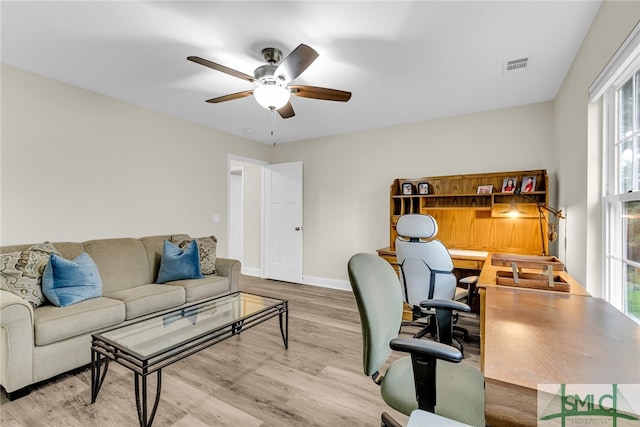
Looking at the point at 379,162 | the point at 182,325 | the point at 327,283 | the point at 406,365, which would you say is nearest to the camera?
the point at 406,365

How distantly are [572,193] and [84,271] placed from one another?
4159 mm

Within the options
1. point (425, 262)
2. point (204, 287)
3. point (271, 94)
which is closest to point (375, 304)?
point (425, 262)

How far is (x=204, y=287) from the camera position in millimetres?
3141

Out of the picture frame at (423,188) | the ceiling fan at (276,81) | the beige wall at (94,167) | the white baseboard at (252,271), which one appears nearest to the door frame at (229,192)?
the white baseboard at (252,271)

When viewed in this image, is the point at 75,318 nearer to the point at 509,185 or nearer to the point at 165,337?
the point at 165,337

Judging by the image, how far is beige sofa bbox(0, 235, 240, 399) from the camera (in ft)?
6.07

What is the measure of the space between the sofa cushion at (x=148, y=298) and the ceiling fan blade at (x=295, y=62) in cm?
220

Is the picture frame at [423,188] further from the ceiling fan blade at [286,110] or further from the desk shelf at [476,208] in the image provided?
the ceiling fan blade at [286,110]

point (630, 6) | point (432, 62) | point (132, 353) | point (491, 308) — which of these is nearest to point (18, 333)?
point (132, 353)

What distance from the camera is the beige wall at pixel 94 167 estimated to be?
2.62 m

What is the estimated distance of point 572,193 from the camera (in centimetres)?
249

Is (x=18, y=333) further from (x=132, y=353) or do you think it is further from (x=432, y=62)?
(x=432, y=62)

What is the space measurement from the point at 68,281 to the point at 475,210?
13.8 feet

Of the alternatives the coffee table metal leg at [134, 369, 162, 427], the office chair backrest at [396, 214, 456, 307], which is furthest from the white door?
the coffee table metal leg at [134, 369, 162, 427]
